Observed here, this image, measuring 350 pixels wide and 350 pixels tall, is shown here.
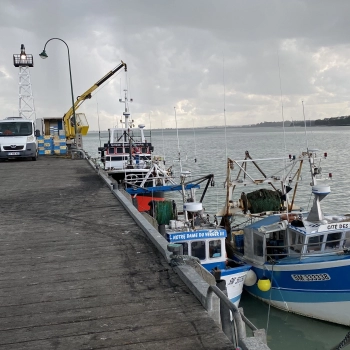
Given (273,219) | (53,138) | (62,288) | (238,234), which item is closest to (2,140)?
(53,138)

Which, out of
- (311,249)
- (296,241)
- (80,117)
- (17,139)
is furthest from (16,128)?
(311,249)

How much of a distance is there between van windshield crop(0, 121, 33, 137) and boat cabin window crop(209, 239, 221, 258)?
18235mm

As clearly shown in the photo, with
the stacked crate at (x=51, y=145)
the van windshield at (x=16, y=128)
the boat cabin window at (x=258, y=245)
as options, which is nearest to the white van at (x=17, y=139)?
the van windshield at (x=16, y=128)

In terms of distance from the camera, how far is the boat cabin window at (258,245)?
14.0 m

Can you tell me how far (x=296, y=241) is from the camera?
1318 cm

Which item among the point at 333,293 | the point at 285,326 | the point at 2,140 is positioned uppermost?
the point at 2,140

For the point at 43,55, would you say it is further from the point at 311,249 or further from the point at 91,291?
the point at 91,291

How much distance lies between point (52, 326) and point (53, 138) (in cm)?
3262

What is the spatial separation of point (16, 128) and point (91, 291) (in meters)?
24.1

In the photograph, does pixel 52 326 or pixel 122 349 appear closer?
pixel 122 349

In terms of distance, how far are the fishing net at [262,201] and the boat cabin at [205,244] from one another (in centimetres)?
348

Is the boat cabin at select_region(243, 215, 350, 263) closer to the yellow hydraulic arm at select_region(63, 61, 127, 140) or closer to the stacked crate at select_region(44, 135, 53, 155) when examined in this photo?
the stacked crate at select_region(44, 135, 53, 155)

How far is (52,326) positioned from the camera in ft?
15.2

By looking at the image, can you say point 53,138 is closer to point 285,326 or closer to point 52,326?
point 285,326
